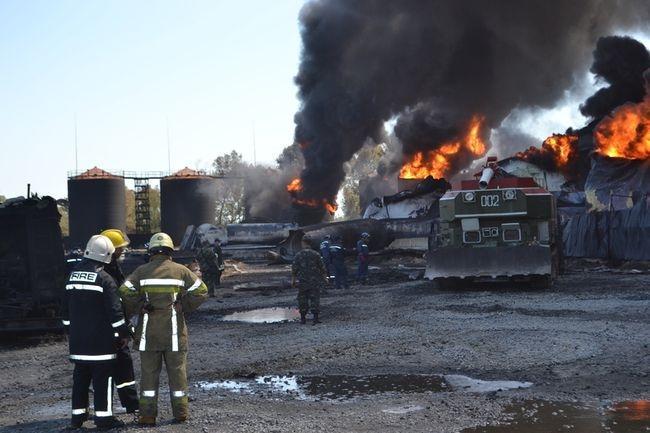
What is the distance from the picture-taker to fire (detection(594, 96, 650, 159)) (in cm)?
3184

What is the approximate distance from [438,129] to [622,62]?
9.22 m

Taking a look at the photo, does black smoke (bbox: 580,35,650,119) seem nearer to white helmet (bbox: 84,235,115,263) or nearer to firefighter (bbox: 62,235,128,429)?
white helmet (bbox: 84,235,115,263)

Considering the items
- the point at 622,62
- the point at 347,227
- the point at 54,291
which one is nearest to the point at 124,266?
the point at 347,227

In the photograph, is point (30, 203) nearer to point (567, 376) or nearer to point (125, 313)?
point (125, 313)

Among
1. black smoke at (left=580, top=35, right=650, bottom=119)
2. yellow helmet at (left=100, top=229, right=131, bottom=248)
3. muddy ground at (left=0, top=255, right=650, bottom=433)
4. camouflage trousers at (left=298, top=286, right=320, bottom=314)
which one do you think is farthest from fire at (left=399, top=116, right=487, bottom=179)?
yellow helmet at (left=100, top=229, right=131, bottom=248)

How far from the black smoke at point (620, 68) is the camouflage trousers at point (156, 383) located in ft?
110

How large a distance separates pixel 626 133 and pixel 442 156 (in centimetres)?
1209

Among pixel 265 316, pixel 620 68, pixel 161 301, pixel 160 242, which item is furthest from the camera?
pixel 620 68

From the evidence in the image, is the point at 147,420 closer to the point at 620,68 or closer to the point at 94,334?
the point at 94,334

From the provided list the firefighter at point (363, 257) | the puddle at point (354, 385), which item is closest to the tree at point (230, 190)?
the firefighter at point (363, 257)

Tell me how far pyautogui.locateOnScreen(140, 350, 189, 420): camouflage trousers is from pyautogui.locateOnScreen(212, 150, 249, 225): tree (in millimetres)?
46401

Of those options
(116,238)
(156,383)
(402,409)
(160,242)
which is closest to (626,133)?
(402,409)

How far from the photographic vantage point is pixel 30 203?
13.3 m

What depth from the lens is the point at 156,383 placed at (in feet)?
22.9
